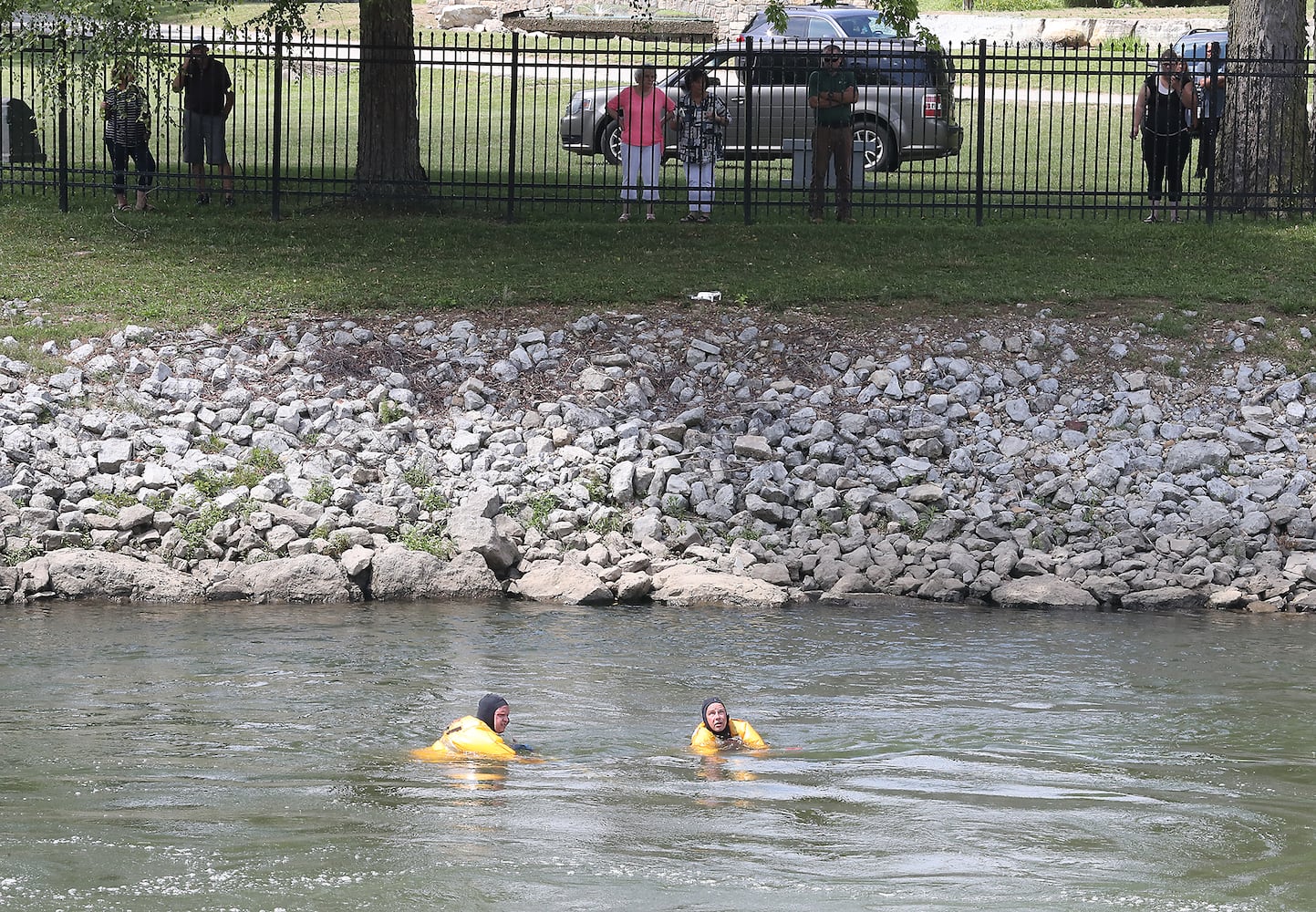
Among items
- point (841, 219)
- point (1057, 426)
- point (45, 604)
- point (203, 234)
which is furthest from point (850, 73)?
point (45, 604)

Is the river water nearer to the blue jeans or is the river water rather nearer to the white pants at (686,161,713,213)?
the white pants at (686,161,713,213)

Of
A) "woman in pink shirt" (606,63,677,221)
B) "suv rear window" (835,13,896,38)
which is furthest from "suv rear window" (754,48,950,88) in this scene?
"suv rear window" (835,13,896,38)

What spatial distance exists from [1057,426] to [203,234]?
32.5 ft

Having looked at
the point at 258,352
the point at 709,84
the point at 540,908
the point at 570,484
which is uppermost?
the point at 709,84

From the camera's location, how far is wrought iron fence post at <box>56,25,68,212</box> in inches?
628

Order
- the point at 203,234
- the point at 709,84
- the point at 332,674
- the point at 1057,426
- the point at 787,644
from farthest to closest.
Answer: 1. the point at 709,84
2. the point at 203,234
3. the point at 1057,426
4. the point at 787,644
5. the point at 332,674

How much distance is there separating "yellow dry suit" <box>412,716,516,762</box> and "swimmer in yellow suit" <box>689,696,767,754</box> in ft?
3.63

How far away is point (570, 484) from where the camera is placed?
14.6 metres

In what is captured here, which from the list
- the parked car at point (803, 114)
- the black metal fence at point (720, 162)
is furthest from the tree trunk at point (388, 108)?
the parked car at point (803, 114)

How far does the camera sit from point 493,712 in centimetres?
990

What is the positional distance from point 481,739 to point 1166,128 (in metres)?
13.9

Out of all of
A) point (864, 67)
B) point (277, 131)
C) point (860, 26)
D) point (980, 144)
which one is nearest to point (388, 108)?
point (277, 131)

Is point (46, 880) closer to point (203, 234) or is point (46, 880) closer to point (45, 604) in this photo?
point (45, 604)

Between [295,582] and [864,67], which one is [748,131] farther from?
[295,582]
